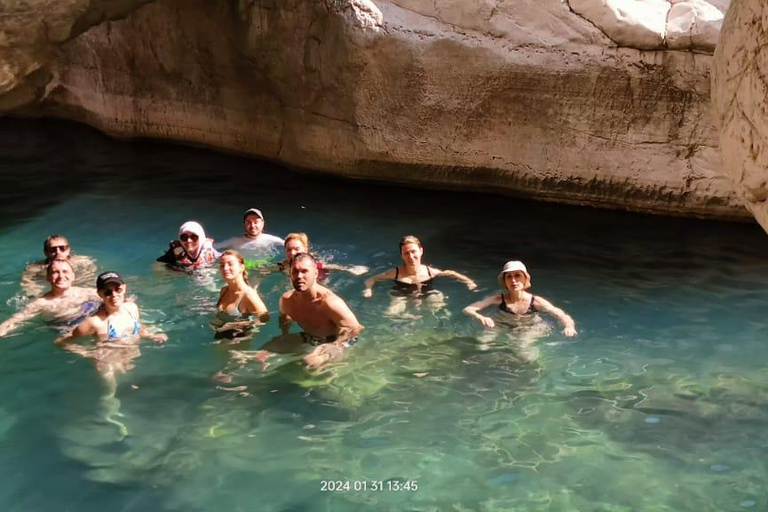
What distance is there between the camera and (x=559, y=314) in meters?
7.05

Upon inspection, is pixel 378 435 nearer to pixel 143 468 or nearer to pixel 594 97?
pixel 143 468

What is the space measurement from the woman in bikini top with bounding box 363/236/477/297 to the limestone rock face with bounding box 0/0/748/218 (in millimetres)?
2882

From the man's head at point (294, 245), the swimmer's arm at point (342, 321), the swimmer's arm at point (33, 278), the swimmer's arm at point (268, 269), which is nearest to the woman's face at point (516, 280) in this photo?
the swimmer's arm at point (342, 321)

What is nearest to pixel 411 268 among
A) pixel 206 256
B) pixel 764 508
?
pixel 206 256

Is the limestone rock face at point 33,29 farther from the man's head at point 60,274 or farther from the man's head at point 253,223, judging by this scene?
the man's head at point 253,223

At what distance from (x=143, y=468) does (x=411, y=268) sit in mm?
3383

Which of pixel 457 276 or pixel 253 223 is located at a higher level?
pixel 253 223

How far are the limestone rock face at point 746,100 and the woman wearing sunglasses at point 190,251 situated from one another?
5359 mm

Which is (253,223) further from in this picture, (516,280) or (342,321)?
(516,280)

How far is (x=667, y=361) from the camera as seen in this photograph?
6.55 m

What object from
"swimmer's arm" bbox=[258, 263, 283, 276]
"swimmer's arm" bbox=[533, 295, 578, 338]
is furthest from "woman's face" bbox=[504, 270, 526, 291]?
"swimmer's arm" bbox=[258, 263, 283, 276]

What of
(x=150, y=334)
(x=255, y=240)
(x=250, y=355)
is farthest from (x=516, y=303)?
(x=150, y=334)

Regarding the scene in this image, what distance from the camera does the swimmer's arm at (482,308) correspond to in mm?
6973

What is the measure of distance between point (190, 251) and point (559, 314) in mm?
3593
